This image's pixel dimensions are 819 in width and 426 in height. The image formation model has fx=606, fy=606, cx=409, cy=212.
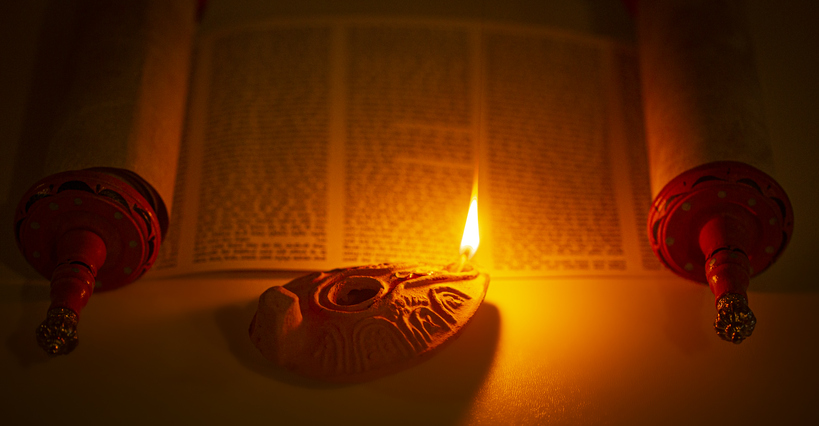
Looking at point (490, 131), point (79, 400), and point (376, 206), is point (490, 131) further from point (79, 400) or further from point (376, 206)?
point (79, 400)

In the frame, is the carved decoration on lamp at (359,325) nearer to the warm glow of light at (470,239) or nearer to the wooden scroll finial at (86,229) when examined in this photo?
the warm glow of light at (470,239)

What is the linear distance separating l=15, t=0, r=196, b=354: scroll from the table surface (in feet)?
0.40

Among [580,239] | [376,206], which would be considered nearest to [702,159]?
[580,239]

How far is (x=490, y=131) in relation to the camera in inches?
67.6

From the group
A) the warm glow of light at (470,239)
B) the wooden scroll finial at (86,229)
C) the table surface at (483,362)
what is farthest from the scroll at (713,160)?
the wooden scroll finial at (86,229)

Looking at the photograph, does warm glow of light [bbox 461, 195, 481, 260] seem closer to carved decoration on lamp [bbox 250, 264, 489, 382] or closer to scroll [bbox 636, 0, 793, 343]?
carved decoration on lamp [bbox 250, 264, 489, 382]

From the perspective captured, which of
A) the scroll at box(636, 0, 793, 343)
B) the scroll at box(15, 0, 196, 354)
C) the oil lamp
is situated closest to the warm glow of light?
the oil lamp

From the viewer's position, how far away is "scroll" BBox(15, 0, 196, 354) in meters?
1.24

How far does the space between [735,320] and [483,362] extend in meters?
0.47

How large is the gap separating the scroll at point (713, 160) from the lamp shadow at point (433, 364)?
0.44m

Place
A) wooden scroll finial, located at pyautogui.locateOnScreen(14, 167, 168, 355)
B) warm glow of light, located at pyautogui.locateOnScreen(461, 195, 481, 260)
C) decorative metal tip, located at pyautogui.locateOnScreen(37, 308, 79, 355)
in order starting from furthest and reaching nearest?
warm glow of light, located at pyautogui.locateOnScreen(461, 195, 481, 260) → wooden scroll finial, located at pyautogui.locateOnScreen(14, 167, 168, 355) → decorative metal tip, located at pyautogui.locateOnScreen(37, 308, 79, 355)

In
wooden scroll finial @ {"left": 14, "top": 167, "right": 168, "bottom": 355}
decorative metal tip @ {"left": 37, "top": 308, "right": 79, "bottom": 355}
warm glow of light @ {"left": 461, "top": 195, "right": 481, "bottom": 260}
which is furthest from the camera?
warm glow of light @ {"left": 461, "top": 195, "right": 481, "bottom": 260}

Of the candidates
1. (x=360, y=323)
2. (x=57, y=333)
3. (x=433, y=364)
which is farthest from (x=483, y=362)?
(x=57, y=333)

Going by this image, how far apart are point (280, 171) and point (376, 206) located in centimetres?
28
